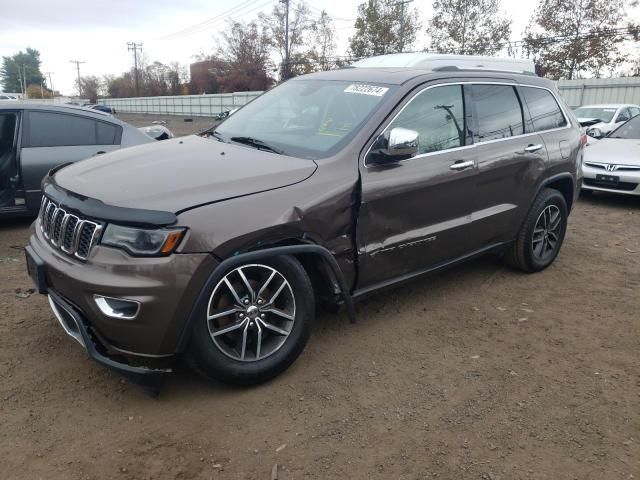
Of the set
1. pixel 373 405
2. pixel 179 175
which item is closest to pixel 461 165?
pixel 373 405

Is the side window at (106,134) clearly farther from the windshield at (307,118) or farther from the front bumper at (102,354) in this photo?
the front bumper at (102,354)

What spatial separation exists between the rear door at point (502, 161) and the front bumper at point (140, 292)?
97.0 inches

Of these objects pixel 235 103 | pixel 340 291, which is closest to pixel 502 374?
pixel 340 291

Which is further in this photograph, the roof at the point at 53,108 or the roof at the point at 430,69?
the roof at the point at 53,108

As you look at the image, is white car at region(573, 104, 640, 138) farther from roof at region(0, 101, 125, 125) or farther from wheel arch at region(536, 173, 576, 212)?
roof at region(0, 101, 125, 125)

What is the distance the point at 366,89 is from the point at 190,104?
154 feet

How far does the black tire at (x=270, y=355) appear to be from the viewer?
2809 millimetres

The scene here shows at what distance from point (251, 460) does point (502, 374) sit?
1.69 m

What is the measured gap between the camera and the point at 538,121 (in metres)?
4.88

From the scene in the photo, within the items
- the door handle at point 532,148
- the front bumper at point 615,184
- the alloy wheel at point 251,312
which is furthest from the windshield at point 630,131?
the alloy wheel at point 251,312

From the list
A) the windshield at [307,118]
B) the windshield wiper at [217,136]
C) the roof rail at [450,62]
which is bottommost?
the windshield wiper at [217,136]

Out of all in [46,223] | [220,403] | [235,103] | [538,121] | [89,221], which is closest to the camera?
[89,221]

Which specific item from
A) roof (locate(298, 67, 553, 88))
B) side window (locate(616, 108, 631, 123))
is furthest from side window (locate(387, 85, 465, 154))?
side window (locate(616, 108, 631, 123))

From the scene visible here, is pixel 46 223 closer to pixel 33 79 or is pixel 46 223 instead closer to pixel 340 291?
pixel 340 291
